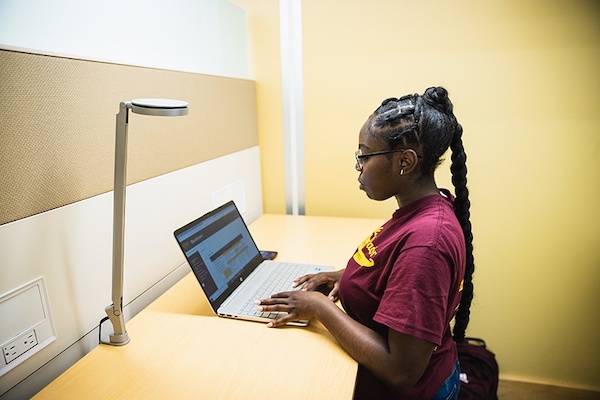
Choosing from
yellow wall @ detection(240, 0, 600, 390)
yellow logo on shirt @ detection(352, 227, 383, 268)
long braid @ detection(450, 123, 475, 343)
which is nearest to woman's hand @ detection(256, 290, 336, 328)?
yellow logo on shirt @ detection(352, 227, 383, 268)

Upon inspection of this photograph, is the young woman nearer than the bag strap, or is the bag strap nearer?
the young woman

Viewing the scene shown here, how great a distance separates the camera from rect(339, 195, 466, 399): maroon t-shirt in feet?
2.64

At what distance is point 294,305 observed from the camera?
1.05m

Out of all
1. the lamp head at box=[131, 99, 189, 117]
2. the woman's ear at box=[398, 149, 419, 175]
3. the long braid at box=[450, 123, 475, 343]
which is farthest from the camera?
the long braid at box=[450, 123, 475, 343]

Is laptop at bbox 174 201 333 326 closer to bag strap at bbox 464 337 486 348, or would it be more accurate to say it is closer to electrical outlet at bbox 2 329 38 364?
electrical outlet at bbox 2 329 38 364

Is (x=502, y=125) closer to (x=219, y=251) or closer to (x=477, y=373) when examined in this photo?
(x=477, y=373)

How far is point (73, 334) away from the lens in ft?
3.25

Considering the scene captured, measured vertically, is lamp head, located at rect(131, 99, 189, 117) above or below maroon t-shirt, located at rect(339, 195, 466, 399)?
above

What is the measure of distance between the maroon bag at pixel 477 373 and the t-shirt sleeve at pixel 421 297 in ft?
3.63

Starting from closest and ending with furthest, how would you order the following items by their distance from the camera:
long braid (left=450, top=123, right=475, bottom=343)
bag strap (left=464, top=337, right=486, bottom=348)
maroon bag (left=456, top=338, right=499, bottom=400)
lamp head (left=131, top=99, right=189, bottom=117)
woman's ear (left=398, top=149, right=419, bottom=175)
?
lamp head (left=131, top=99, right=189, bottom=117), woman's ear (left=398, top=149, right=419, bottom=175), long braid (left=450, top=123, right=475, bottom=343), maroon bag (left=456, top=338, right=499, bottom=400), bag strap (left=464, top=337, right=486, bottom=348)

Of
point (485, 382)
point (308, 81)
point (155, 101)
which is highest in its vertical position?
point (308, 81)

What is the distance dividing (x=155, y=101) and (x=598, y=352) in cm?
230

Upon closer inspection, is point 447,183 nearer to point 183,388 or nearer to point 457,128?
point 457,128

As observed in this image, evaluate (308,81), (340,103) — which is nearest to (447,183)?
(340,103)
